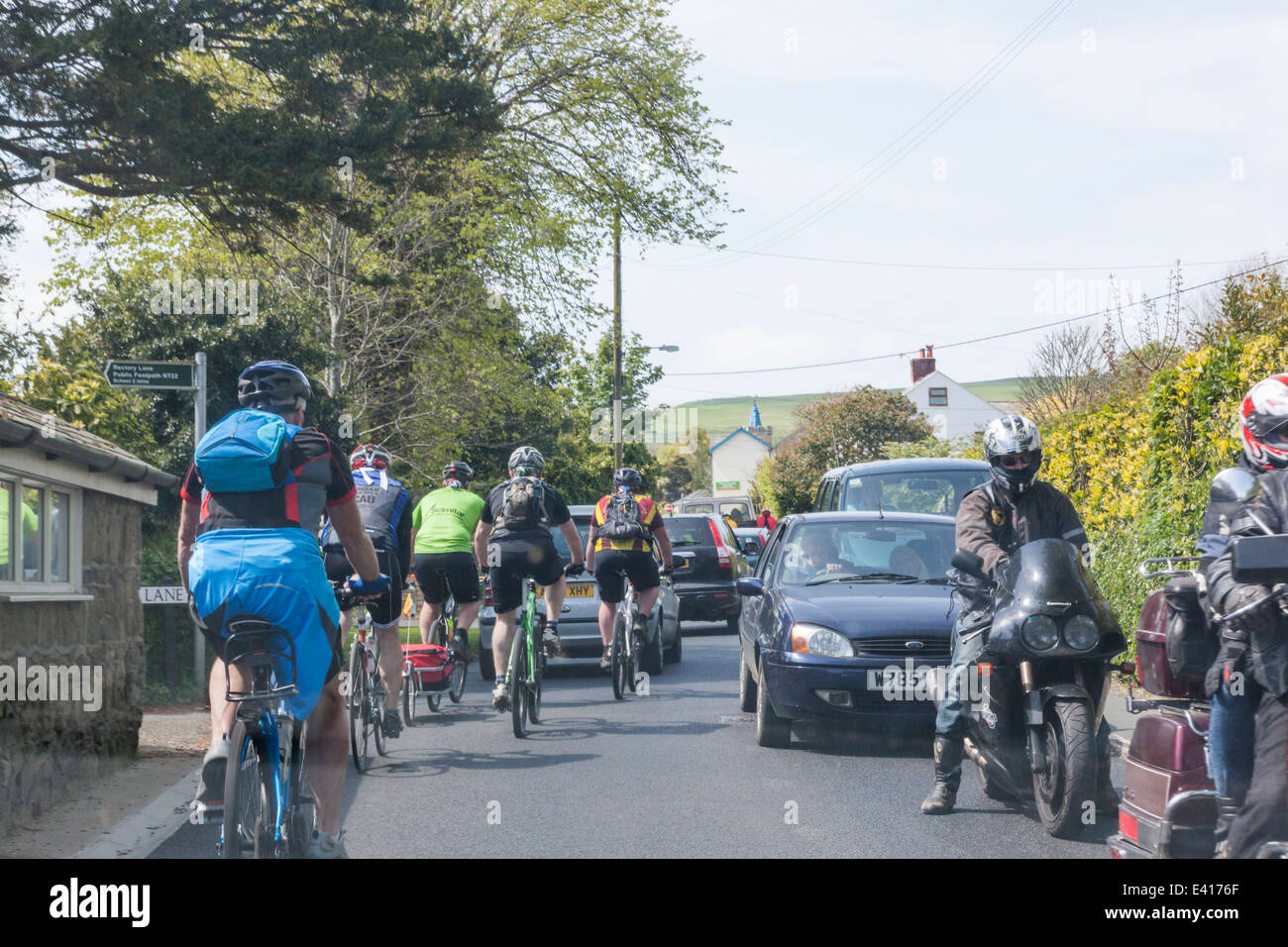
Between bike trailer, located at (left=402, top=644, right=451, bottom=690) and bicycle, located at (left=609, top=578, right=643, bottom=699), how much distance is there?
1540 millimetres

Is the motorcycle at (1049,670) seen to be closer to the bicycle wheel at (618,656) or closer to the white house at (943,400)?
the bicycle wheel at (618,656)

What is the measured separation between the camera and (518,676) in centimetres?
938

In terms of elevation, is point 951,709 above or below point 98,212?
below

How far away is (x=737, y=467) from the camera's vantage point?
15962 cm

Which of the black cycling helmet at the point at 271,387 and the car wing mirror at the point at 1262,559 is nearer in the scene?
the car wing mirror at the point at 1262,559

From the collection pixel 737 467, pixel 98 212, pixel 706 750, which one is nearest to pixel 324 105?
pixel 98 212

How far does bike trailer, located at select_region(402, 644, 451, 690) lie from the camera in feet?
33.9

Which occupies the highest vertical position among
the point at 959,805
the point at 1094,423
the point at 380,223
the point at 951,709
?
the point at 380,223

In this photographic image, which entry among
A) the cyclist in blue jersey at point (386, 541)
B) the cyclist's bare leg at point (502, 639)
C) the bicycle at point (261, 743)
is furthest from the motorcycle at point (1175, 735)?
the cyclist's bare leg at point (502, 639)

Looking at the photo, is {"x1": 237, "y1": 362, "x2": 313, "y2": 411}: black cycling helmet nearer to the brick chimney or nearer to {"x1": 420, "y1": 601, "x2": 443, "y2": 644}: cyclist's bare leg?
{"x1": 420, "y1": 601, "x2": 443, "y2": 644}: cyclist's bare leg

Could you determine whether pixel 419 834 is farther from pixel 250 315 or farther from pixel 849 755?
pixel 250 315

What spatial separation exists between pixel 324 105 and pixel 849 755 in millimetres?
8513

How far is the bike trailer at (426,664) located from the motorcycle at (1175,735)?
20.9 ft

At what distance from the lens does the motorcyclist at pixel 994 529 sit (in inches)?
258
